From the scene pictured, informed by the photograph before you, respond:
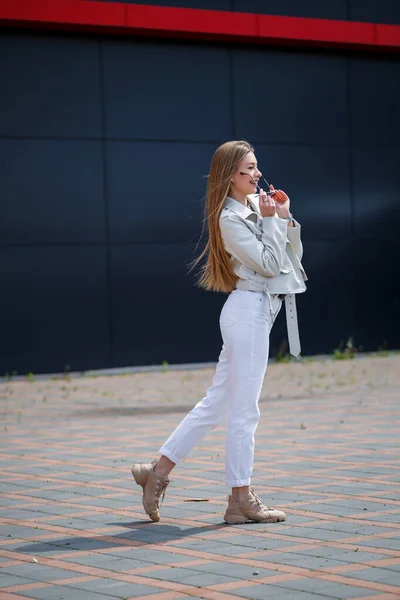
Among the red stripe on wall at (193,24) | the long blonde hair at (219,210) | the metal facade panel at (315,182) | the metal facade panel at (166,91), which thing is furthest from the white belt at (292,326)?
the metal facade panel at (315,182)

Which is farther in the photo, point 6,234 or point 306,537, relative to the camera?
point 6,234

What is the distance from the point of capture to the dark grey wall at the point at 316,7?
54.1ft

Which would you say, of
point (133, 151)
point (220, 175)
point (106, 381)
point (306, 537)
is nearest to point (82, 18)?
point (133, 151)

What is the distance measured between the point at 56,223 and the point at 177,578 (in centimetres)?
1105

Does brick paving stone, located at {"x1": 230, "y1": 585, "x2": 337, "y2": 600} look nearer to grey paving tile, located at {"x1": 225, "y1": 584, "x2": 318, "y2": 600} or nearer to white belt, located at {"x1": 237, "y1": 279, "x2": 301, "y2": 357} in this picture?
grey paving tile, located at {"x1": 225, "y1": 584, "x2": 318, "y2": 600}

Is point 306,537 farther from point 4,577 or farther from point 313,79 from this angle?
point 313,79

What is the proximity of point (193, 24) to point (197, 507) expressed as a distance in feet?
34.7

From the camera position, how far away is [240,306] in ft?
20.8

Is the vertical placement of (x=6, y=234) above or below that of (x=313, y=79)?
below

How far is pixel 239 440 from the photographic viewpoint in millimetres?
6289

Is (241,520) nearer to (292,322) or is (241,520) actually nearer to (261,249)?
(292,322)

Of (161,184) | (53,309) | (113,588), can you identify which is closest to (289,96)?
(161,184)

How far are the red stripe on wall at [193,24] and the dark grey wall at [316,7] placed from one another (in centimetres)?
12

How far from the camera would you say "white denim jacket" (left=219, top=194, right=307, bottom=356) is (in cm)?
625
